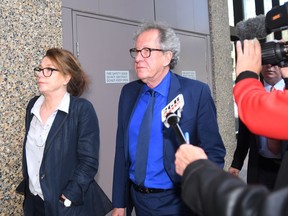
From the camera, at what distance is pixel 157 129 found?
2.04 metres

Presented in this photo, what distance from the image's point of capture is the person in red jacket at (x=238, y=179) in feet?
2.52

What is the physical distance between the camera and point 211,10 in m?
5.08

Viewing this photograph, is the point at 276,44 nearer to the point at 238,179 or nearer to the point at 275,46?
the point at 275,46

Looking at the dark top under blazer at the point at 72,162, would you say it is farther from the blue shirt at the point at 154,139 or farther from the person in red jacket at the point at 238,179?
the person in red jacket at the point at 238,179

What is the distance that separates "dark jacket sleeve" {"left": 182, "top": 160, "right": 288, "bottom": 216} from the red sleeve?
24cm

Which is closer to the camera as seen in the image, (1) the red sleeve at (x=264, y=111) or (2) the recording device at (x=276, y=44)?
(1) the red sleeve at (x=264, y=111)

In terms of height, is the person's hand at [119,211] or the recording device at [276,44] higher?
the recording device at [276,44]

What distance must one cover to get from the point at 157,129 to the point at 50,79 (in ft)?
2.55

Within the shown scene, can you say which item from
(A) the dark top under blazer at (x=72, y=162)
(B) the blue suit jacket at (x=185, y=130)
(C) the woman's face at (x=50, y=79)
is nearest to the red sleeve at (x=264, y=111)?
(B) the blue suit jacket at (x=185, y=130)

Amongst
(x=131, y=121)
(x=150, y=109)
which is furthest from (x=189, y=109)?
(x=131, y=121)

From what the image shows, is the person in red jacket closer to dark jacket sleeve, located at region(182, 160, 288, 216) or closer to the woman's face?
dark jacket sleeve, located at region(182, 160, 288, 216)

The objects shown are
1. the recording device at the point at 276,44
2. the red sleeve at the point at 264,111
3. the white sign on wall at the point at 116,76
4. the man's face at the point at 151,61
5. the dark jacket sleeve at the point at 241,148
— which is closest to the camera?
the red sleeve at the point at 264,111

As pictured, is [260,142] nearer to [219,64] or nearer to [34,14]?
[34,14]

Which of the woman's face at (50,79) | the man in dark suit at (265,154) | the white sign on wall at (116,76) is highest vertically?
the white sign on wall at (116,76)
